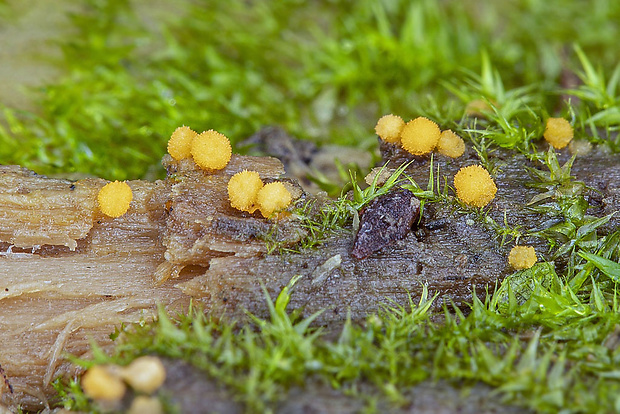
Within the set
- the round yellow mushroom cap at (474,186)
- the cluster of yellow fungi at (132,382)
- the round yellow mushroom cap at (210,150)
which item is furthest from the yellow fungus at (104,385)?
the round yellow mushroom cap at (474,186)

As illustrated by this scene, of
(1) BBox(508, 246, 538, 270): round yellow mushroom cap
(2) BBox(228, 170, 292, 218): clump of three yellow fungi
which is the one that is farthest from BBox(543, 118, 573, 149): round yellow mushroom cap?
(2) BBox(228, 170, 292, 218): clump of three yellow fungi

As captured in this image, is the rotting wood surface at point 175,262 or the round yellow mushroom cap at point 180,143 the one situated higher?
the round yellow mushroom cap at point 180,143

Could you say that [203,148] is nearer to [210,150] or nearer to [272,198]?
[210,150]

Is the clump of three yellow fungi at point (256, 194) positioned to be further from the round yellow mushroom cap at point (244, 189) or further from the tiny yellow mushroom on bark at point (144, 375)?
the tiny yellow mushroom on bark at point (144, 375)

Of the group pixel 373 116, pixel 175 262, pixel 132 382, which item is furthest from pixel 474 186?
pixel 132 382

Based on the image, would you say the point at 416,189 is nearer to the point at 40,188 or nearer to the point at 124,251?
the point at 124,251

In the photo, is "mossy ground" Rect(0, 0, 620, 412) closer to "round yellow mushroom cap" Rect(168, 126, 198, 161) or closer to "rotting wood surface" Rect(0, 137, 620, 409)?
"rotting wood surface" Rect(0, 137, 620, 409)

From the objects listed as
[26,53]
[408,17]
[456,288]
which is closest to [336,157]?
[456,288]
